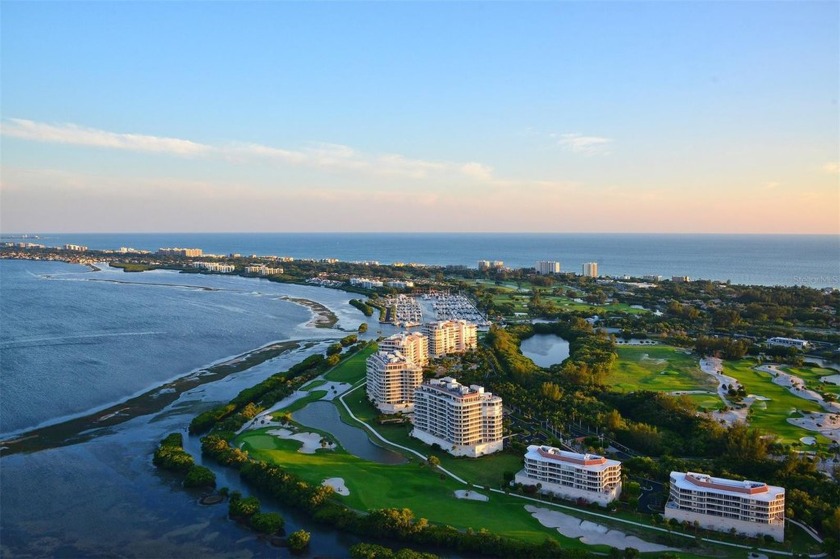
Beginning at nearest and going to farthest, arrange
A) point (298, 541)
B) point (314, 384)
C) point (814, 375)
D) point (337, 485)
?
point (298, 541) < point (337, 485) < point (314, 384) < point (814, 375)

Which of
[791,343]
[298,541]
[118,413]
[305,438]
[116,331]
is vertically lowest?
[298,541]

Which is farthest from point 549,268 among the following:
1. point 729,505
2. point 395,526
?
point 395,526

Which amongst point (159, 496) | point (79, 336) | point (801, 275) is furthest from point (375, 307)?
point (801, 275)

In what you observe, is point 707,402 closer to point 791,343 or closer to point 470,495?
point 470,495

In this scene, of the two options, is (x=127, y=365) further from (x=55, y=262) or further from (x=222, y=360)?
(x=55, y=262)

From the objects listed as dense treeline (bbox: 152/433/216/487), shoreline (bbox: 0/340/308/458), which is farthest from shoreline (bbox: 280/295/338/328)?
dense treeline (bbox: 152/433/216/487)

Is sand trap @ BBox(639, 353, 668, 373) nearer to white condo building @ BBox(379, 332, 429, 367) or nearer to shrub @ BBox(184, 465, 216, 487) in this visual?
white condo building @ BBox(379, 332, 429, 367)
